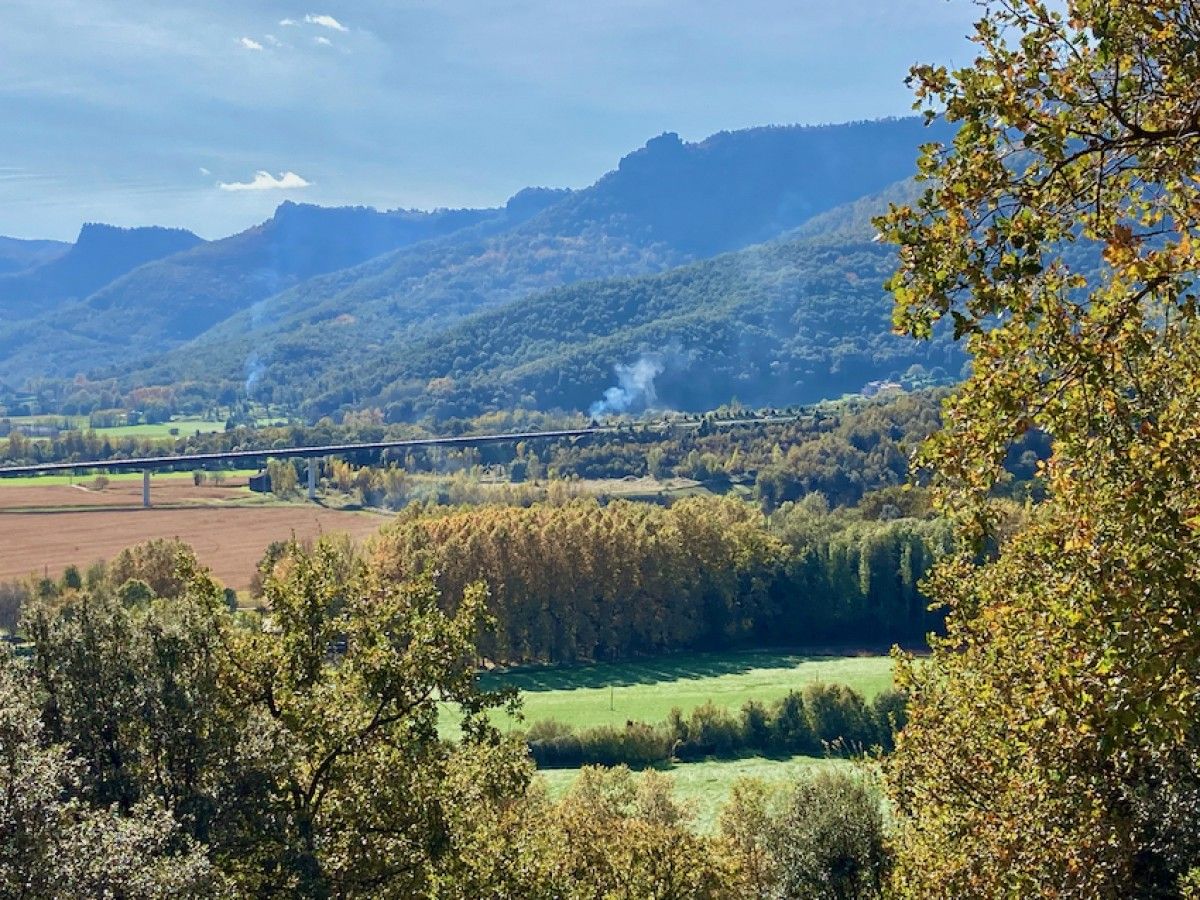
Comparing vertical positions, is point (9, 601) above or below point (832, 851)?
below

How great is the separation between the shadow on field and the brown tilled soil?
24.9 metres

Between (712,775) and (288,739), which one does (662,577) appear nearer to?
(712,775)

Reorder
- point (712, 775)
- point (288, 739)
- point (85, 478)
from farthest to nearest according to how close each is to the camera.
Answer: point (85, 478)
point (712, 775)
point (288, 739)

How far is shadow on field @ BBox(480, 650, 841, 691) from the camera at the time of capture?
72.0 metres

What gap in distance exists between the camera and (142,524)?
109750 mm

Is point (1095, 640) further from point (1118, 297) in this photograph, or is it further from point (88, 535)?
point (88, 535)

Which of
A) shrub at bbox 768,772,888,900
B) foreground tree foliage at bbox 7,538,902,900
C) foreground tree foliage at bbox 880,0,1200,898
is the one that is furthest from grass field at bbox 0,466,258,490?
foreground tree foliage at bbox 880,0,1200,898

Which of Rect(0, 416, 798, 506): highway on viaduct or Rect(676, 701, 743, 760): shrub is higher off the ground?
Rect(0, 416, 798, 506): highway on viaduct

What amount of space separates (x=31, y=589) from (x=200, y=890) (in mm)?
75547

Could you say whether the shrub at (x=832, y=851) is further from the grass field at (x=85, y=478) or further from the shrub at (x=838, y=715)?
the grass field at (x=85, y=478)

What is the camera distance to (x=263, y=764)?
45.8 feet

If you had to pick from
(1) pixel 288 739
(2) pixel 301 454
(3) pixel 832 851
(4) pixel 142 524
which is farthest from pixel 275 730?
(2) pixel 301 454

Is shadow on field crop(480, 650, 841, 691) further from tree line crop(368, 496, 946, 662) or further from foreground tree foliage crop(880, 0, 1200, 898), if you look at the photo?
foreground tree foliage crop(880, 0, 1200, 898)

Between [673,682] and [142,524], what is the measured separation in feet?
210
